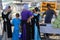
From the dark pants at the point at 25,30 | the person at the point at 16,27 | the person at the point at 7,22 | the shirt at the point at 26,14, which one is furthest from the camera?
the person at the point at 7,22

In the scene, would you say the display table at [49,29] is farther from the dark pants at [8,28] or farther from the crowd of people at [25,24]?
the dark pants at [8,28]

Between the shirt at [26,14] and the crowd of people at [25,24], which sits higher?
the shirt at [26,14]

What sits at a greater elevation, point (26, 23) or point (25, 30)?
point (26, 23)

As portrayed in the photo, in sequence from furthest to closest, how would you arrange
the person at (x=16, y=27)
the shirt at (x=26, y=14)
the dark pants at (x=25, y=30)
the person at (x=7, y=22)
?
the person at (x=7, y=22) → the person at (x=16, y=27) → the dark pants at (x=25, y=30) → the shirt at (x=26, y=14)

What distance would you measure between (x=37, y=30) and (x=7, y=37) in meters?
1.02

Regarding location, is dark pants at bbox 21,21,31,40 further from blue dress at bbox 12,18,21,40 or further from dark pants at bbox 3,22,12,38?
dark pants at bbox 3,22,12,38

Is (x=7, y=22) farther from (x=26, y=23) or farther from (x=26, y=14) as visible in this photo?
(x=26, y=14)

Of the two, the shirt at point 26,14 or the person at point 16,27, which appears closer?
the shirt at point 26,14

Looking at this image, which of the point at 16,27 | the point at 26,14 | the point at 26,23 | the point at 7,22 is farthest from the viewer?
the point at 7,22

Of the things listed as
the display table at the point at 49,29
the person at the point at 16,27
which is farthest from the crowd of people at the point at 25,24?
the display table at the point at 49,29

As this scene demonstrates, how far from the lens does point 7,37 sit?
23.5 ft

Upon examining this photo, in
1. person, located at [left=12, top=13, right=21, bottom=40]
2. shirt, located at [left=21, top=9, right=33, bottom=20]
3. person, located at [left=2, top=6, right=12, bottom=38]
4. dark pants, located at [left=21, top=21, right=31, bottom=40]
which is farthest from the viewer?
person, located at [left=2, top=6, right=12, bottom=38]

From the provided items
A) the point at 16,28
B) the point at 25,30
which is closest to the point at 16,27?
the point at 16,28

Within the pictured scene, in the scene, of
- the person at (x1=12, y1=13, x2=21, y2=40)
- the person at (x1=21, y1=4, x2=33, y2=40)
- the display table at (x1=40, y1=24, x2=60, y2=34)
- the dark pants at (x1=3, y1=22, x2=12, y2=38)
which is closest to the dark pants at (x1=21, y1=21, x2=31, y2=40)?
the person at (x1=21, y1=4, x2=33, y2=40)
